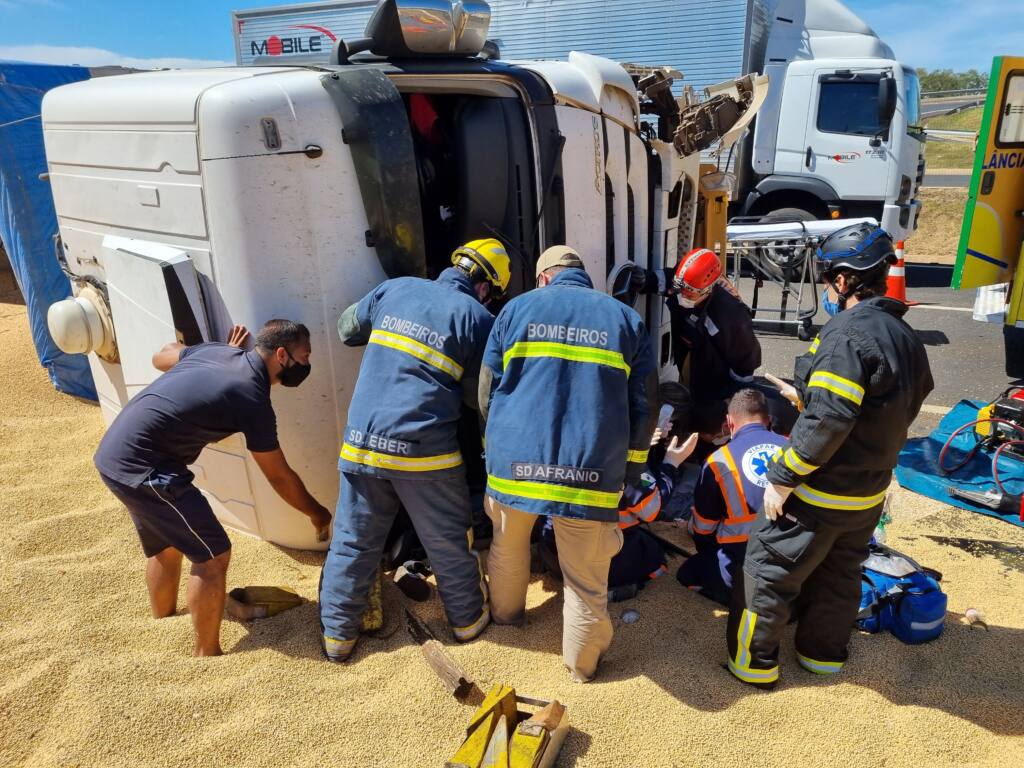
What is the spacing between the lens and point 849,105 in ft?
32.3

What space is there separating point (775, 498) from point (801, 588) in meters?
0.47

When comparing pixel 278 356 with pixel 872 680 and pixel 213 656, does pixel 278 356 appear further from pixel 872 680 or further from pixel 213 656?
pixel 872 680

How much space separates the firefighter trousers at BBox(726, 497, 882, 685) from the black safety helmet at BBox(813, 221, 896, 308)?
0.83 meters

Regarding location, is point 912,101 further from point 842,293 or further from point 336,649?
point 336,649

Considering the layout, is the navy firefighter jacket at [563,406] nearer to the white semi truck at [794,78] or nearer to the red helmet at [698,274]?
the red helmet at [698,274]

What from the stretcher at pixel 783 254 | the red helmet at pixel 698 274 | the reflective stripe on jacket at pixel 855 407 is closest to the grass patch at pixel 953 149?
the stretcher at pixel 783 254

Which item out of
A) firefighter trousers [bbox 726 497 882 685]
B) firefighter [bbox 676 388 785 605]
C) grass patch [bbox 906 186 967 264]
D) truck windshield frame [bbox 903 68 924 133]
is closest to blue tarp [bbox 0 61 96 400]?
firefighter [bbox 676 388 785 605]

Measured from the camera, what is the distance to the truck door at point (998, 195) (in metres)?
6.06

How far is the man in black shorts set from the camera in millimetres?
2887

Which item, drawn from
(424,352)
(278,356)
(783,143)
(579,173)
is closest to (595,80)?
(579,173)

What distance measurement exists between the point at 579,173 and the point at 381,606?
7.48 feet

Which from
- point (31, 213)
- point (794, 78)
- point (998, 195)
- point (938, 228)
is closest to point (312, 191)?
point (31, 213)

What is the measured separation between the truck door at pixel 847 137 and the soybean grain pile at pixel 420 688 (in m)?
7.47

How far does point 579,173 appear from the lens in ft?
12.7
